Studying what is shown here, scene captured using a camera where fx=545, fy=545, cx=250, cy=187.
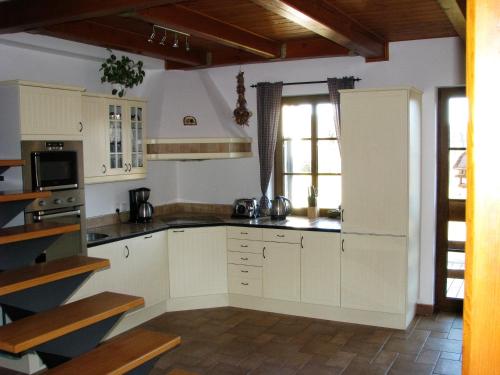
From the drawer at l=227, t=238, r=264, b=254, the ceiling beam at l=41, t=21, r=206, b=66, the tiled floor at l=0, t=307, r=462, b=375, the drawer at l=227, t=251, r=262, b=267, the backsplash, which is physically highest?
the ceiling beam at l=41, t=21, r=206, b=66

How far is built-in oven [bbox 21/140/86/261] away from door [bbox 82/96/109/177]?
0.86 feet

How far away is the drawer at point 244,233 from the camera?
18.3 ft

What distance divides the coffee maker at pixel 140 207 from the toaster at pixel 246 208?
933 millimetres

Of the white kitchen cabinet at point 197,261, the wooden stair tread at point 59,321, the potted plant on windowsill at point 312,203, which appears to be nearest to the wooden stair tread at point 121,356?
the wooden stair tread at point 59,321

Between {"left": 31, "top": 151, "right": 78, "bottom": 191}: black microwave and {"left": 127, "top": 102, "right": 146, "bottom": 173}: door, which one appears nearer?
{"left": 31, "top": 151, "right": 78, "bottom": 191}: black microwave

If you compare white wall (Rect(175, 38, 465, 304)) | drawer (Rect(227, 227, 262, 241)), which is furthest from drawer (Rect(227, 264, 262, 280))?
white wall (Rect(175, 38, 465, 304))

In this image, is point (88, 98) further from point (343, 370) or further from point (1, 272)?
point (343, 370)

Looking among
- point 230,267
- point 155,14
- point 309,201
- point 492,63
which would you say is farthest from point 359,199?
point 492,63

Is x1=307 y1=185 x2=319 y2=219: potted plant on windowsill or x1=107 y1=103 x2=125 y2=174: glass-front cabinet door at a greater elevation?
x1=107 y1=103 x2=125 y2=174: glass-front cabinet door

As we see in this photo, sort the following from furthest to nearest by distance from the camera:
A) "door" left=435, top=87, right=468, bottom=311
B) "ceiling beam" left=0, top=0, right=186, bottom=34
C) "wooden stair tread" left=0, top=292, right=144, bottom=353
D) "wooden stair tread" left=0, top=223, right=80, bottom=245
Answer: "door" left=435, top=87, right=468, bottom=311 < "ceiling beam" left=0, top=0, right=186, bottom=34 < "wooden stair tread" left=0, top=223, right=80, bottom=245 < "wooden stair tread" left=0, top=292, right=144, bottom=353

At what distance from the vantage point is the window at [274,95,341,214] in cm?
590

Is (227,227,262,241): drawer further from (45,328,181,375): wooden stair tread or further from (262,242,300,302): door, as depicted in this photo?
(45,328,181,375): wooden stair tread

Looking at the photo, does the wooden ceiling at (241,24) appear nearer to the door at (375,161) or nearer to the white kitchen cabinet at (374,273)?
the door at (375,161)

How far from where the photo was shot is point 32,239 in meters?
3.20
